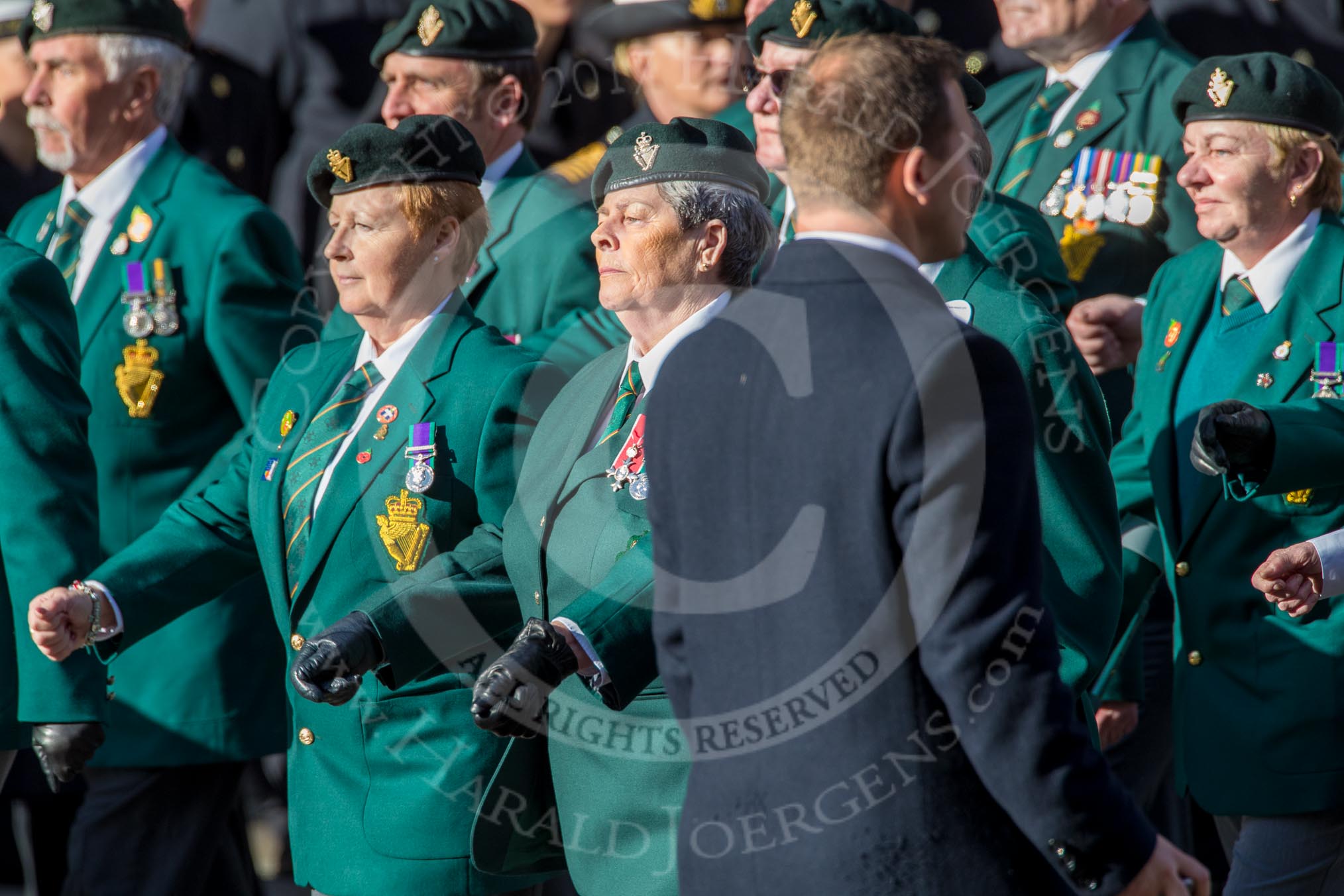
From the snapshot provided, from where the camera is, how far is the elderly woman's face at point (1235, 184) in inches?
154

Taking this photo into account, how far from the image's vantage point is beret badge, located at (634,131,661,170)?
3285 millimetres

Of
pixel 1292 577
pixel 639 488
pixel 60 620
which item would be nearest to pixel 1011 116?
pixel 1292 577

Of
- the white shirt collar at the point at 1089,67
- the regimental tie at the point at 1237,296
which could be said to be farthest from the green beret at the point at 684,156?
the white shirt collar at the point at 1089,67

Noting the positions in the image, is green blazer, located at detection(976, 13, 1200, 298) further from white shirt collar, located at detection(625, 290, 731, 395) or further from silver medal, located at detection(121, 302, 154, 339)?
silver medal, located at detection(121, 302, 154, 339)

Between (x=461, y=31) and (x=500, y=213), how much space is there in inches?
19.7

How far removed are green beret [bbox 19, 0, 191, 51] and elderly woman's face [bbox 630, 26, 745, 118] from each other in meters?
1.37

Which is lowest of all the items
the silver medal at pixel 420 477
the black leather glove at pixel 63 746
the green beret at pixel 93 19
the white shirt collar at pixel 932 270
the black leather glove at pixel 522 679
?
the black leather glove at pixel 63 746

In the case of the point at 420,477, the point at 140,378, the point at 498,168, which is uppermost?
the point at 498,168

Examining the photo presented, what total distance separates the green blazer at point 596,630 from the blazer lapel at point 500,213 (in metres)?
1.16

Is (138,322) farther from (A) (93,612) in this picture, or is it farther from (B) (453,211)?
(B) (453,211)

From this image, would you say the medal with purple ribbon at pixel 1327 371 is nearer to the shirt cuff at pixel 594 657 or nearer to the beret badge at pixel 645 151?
the beret badge at pixel 645 151

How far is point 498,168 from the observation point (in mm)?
4730

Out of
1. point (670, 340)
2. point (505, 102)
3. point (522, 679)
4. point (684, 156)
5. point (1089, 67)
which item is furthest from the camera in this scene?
point (1089, 67)

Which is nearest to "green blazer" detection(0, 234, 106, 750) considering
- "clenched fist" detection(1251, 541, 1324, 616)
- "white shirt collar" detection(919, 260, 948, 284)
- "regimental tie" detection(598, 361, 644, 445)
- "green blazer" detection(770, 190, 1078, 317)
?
"regimental tie" detection(598, 361, 644, 445)
